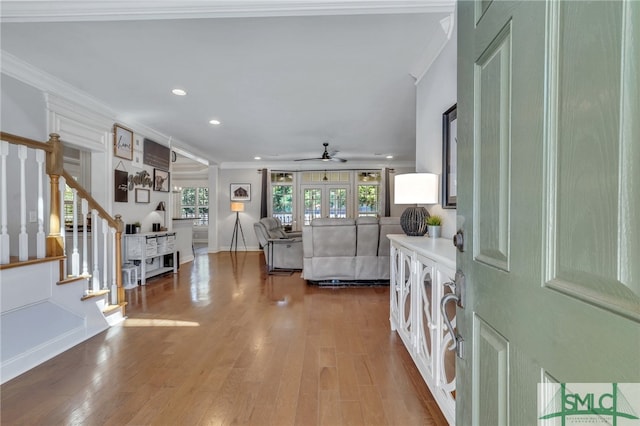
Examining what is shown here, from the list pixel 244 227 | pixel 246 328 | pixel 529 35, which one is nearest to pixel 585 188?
pixel 529 35

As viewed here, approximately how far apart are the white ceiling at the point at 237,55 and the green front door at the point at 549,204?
1.30 meters

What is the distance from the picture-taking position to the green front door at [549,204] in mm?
385

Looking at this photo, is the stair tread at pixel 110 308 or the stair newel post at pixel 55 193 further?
the stair tread at pixel 110 308

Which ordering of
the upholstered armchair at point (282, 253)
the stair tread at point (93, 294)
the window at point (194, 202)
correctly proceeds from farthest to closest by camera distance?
the window at point (194, 202) < the upholstered armchair at point (282, 253) < the stair tread at point (93, 294)

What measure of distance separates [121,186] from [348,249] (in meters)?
3.57

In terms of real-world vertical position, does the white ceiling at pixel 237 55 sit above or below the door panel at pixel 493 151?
above

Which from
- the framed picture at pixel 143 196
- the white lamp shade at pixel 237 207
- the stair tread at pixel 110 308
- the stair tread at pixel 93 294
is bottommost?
the stair tread at pixel 110 308

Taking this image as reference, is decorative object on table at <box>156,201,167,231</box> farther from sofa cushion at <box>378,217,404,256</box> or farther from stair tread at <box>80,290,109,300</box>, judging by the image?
sofa cushion at <box>378,217,404,256</box>

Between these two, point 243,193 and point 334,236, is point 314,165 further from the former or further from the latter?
point 334,236

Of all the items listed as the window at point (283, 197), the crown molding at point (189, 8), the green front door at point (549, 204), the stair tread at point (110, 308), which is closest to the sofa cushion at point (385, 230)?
the crown molding at point (189, 8)

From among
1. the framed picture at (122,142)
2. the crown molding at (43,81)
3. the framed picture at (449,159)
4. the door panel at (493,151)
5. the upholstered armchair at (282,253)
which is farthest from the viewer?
the upholstered armchair at (282,253)

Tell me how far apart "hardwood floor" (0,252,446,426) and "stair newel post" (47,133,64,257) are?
88 centimetres

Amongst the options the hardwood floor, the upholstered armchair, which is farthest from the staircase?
the upholstered armchair

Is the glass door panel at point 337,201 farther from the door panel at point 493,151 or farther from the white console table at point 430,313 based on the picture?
the door panel at point 493,151
